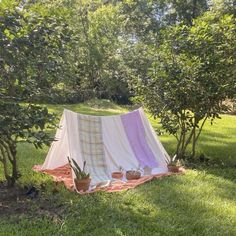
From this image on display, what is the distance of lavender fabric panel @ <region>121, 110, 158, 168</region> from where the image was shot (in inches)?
232

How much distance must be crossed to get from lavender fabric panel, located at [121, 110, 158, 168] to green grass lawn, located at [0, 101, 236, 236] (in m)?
0.86

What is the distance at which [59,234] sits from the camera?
3.05m

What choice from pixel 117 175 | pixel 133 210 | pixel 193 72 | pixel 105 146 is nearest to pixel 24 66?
pixel 133 210

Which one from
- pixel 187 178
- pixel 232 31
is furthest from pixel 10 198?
pixel 232 31

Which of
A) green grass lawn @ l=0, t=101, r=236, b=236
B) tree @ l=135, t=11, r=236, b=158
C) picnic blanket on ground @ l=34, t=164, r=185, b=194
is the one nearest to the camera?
green grass lawn @ l=0, t=101, r=236, b=236

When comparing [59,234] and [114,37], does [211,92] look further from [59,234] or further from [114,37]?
[114,37]

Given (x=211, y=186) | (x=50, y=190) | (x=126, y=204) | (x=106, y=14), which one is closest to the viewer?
→ (x=126, y=204)

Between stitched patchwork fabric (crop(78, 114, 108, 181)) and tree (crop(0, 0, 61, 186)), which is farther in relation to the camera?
stitched patchwork fabric (crop(78, 114, 108, 181))

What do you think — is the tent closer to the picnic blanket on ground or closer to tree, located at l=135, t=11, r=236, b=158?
the picnic blanket on ground

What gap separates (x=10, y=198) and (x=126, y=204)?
1.17 m

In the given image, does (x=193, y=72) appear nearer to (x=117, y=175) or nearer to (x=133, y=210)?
(x=117, y=175)

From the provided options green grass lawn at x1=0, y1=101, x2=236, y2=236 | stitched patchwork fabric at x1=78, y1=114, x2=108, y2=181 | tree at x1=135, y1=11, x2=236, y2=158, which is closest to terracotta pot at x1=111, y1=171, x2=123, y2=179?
stitched patchwork fabric at x1=78, y1=114, x2=108, y2=181

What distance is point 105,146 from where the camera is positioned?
5.67 meters

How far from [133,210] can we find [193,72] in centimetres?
270
